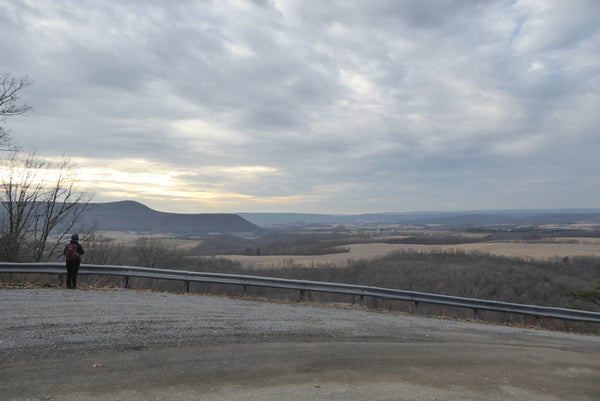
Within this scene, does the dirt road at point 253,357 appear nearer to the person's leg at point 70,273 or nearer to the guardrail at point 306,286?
the person's leg at point 70,273

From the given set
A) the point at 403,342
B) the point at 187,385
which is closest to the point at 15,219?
the point at 187,385

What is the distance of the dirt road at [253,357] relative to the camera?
432 cm

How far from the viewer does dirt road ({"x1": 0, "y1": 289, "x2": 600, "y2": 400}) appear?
14.2 feet

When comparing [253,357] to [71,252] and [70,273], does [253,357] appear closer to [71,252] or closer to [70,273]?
[71,252]

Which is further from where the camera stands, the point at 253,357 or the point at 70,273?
the point at 70,273

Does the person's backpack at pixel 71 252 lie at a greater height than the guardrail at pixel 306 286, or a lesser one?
greater

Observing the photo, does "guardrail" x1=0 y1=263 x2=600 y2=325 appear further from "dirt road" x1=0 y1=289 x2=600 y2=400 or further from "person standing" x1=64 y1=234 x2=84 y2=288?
"dirt road" x1=0 y1=289 x2=600 y2=400

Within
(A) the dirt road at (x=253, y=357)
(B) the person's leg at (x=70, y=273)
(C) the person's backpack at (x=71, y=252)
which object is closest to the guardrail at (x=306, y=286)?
(B) the person's leg at (x=70, y=273)

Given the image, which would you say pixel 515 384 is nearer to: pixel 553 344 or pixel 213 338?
pixel 553 344

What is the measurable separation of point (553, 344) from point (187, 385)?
334 inches

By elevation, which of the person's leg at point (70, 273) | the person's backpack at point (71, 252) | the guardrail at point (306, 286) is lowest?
the guardrail at point (306, 286)

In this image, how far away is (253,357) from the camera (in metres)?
5.42

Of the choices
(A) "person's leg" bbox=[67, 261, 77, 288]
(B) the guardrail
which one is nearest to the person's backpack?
(A) "person's leg" bbox=[67, 261, 77, 288]

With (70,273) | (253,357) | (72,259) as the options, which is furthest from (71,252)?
(253,357)
